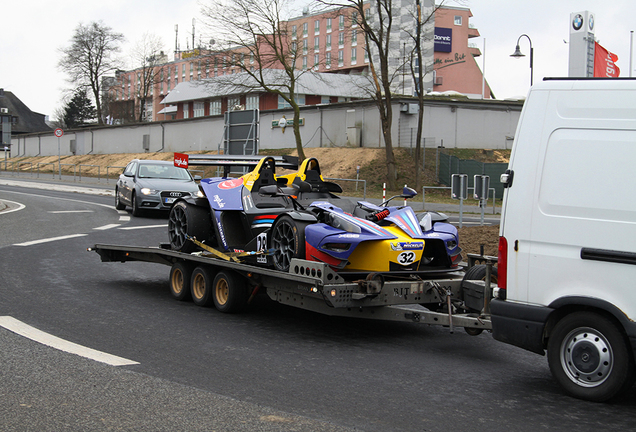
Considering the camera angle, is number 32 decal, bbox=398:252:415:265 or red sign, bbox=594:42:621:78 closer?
number 32 decal, bbox=398:252:415:265

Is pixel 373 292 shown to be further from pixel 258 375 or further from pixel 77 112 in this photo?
pixel 77 112

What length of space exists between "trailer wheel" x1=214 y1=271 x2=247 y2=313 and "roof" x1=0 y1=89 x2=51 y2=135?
4813 inches

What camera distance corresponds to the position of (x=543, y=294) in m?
5.09

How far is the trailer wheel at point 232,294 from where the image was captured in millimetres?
7688

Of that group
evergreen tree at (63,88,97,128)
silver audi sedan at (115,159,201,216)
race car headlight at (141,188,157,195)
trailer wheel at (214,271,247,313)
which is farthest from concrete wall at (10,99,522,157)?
evergreen tree at (63,88,97,128)

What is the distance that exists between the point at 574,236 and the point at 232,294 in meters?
4.03

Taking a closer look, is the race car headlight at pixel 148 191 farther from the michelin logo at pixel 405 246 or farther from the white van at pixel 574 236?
the white van at pixel 574 236

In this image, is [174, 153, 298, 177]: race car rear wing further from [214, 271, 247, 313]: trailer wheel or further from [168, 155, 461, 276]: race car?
[214, 271, 247, 313]: trailer wheel

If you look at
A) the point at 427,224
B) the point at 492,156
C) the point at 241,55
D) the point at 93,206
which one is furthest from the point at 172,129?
the point at 427,224

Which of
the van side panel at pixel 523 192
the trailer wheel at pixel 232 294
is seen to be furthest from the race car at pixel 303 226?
the van side panel at pixel 523 192

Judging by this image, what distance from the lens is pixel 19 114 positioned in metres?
122

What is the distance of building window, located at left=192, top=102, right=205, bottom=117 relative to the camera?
78.3m

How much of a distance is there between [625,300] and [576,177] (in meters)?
0.94

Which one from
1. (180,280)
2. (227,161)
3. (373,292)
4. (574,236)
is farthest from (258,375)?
(227,161)
